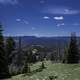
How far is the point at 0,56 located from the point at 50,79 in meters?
4.52

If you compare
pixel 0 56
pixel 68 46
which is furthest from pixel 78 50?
pixel 0 56

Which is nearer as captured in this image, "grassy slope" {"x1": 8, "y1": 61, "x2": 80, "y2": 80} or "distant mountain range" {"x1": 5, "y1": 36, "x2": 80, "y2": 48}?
"grassy slope" {"x1": 8, "y1": 61, "x2": 80, "y2": 80}

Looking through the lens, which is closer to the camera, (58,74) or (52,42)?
(58,74)

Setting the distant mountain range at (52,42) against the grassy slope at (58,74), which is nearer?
the grassy slope at (58,74)

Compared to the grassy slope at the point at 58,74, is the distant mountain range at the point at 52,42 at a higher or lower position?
higher

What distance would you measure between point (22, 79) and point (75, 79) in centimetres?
105

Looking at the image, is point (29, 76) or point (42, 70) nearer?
point (29, 76)

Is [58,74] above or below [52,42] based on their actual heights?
below

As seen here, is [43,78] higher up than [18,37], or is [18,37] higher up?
[18,37]

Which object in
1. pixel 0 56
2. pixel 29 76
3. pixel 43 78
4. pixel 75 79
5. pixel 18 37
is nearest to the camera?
pixel 75 79

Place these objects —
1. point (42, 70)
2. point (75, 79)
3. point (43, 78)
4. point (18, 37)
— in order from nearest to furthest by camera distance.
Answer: point (75, 79), point (43, 78), point (42, 70), point (18, 37)

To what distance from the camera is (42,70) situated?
4387 mm

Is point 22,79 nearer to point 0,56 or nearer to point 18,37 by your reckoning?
point 0,56

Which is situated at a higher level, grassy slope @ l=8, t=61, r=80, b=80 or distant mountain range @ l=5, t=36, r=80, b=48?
distant mountain range @ l=5, t=36, r=80, b=48
